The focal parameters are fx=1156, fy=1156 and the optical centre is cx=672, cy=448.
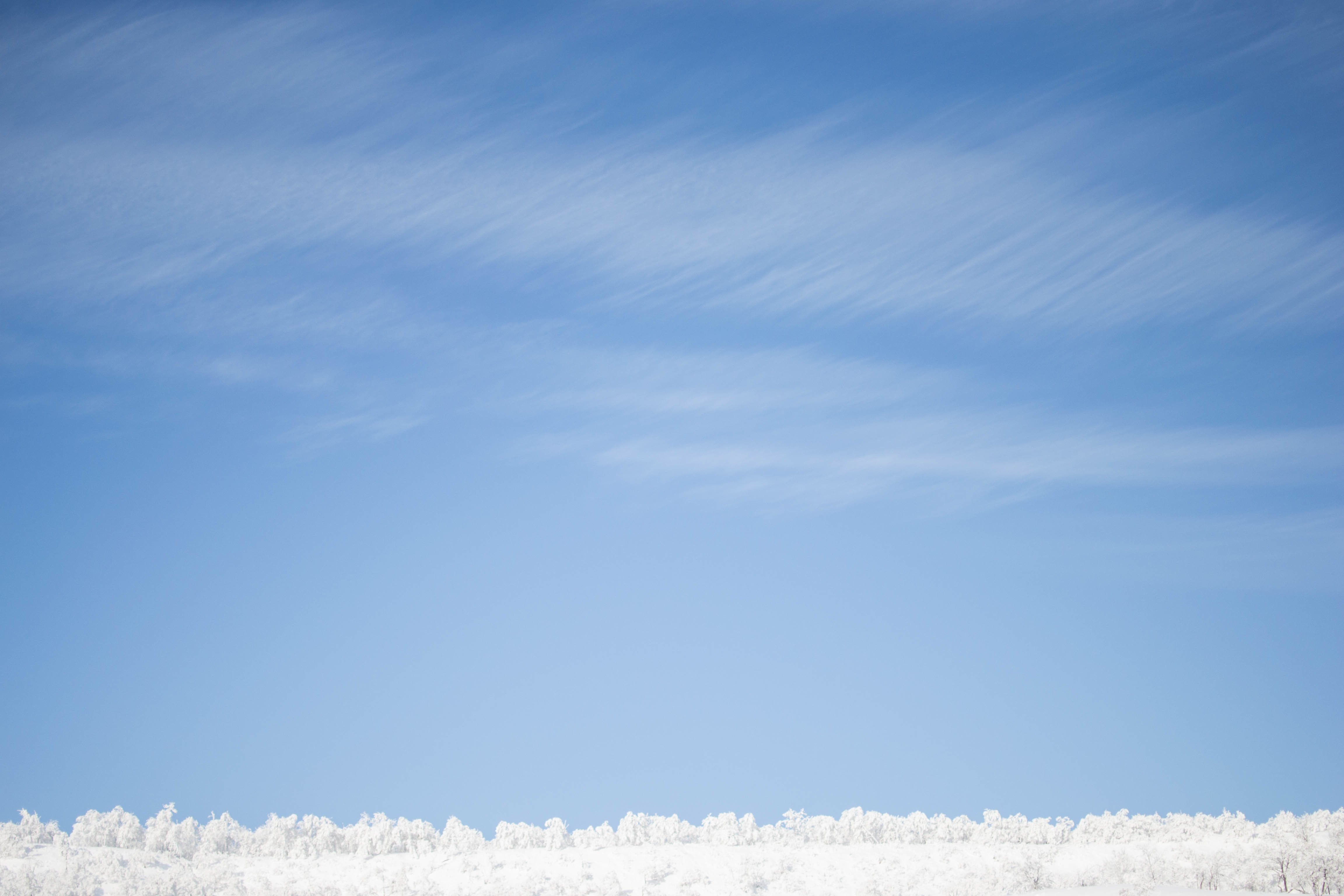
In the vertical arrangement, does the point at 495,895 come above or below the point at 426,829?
below

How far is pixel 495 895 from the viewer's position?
400 feet

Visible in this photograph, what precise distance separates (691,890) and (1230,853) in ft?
193

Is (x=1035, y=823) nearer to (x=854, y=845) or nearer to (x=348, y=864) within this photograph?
(x=854, y=845)

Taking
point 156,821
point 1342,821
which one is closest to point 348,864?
point 156,821

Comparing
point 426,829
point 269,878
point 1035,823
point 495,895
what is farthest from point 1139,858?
point 269,878

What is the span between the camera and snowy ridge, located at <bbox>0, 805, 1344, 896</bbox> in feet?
376

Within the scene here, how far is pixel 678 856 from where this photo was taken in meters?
140

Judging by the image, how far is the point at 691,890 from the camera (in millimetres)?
127312

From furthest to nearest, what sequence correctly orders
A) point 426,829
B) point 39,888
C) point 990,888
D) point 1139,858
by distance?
point 426,829 → point 1139,858 → point 990,888 → point 39,888

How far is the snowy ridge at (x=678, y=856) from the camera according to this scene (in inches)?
4508

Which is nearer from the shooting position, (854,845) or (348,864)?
(348,864)

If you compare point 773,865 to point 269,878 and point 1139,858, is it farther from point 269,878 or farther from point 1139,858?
point 269,878

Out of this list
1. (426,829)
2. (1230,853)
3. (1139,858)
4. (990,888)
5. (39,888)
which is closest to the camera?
(39,888)

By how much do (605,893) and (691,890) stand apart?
31.4 ft
